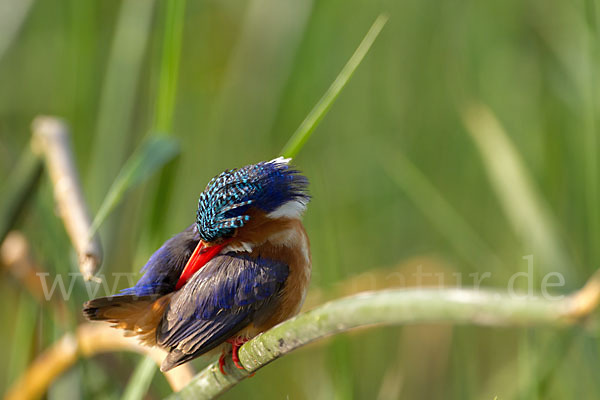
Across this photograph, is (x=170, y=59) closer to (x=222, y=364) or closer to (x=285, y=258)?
(x=285, y=258)

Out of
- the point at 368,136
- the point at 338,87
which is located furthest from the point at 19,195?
the point at 368,136

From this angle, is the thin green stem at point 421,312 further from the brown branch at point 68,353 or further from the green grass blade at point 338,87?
the brown branch at point 68,353

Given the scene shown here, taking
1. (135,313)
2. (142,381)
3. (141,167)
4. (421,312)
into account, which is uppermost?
(141,167)

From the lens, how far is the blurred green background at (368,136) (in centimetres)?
229

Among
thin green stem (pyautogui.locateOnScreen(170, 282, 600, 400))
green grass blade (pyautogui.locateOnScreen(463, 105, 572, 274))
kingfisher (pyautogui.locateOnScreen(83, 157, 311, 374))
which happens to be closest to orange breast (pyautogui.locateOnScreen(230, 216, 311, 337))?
kingfisher (pyautogui.locateOnScreen(83, 157, 311, 374))

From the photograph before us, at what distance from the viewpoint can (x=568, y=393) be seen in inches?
96.2

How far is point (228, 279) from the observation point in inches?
55.0

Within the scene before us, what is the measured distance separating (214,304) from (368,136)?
200 centimetres

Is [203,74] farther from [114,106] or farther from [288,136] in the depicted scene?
[114,106]

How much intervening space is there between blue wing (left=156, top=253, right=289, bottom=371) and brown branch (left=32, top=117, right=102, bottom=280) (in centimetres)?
20

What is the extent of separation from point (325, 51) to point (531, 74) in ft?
2.84

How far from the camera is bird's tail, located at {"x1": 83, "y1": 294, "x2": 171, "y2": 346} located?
1.38 m

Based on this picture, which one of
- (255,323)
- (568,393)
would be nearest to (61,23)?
(255,323)

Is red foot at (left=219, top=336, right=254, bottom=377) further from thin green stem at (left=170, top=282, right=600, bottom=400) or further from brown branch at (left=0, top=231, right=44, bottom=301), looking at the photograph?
brown branch at (left=0, top=231, right=44, bottom=301)
